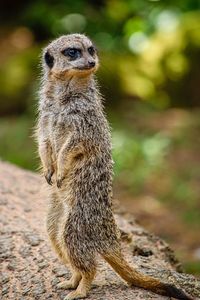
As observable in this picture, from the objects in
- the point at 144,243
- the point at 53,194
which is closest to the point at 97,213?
the point at 53,194

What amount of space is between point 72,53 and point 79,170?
0.68 meters

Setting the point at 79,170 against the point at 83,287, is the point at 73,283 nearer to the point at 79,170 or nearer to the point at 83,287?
the point at 83,287

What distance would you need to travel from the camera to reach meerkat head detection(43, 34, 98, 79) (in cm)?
400

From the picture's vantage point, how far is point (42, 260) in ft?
14.5

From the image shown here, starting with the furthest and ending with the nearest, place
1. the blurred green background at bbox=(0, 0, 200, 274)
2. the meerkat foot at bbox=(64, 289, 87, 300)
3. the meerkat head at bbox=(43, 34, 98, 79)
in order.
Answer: the blurred green background at bbox=(0, 0, 200, 274), the meerkat head at bbox=(43, 34, 98, 79), the meerkat foot at bbox=(64, 289, 87, 300)

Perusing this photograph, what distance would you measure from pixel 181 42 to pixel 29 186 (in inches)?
254

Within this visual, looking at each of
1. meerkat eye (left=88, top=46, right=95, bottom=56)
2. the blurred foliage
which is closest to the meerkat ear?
meerkat eye (left=88, top=46, right=95, bottom=56)

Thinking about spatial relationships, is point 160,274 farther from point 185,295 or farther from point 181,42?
point 181,42

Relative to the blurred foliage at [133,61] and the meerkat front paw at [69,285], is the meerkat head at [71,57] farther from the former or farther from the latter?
the blurred foliage at [133,61]

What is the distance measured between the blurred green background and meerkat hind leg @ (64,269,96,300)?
12.5ft

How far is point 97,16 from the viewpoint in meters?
12.6

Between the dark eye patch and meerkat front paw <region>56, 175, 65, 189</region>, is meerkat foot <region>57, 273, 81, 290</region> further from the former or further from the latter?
the dark eye patch

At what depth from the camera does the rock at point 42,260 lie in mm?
4031

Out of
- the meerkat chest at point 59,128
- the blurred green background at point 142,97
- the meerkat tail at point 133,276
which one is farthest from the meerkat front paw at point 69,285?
the blurred green background at point 142,97
